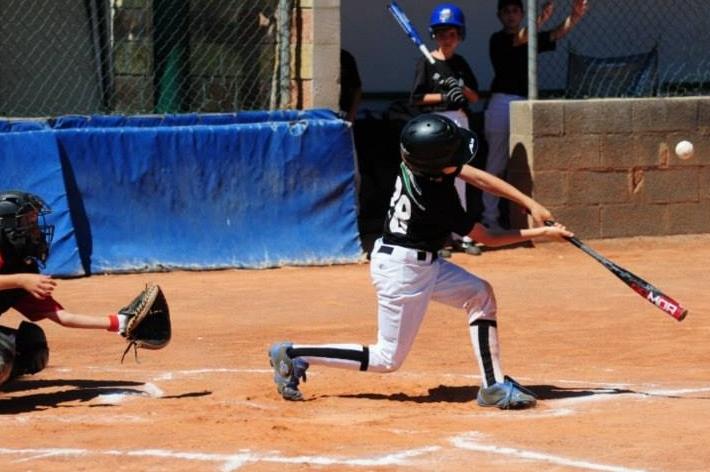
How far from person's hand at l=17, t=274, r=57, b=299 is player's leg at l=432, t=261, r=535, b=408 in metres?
1.82

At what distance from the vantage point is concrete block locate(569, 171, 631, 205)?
12.2 meters

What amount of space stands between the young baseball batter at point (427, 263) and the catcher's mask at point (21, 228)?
147cm

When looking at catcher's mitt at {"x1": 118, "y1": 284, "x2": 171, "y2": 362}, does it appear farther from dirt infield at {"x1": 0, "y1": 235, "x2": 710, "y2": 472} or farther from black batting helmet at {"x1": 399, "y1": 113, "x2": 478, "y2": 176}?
black batting helmet at {"x1": 399, "y1": 113, "x2": 478, "y2": 176}

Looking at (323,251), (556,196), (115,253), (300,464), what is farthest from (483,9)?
(300,464)

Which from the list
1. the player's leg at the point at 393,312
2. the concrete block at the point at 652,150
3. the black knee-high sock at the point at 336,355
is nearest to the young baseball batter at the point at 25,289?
the black knee-high sock at the point at 336,355

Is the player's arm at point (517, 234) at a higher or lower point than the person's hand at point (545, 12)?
lower

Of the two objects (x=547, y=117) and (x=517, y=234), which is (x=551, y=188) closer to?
(x=547, y=117)

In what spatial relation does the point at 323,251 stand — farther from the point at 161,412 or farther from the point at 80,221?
the point at 161,412

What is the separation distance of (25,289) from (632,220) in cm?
734

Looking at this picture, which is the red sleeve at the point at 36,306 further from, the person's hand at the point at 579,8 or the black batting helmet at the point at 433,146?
the person's hand at the point at 579,8

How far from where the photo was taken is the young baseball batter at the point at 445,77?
1138 centimetres

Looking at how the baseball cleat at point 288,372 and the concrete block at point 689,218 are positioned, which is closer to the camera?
the baseball cleat at point 288,372

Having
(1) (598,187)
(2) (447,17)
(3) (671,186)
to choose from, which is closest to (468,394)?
(2) (447,17)

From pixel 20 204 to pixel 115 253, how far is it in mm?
4412
